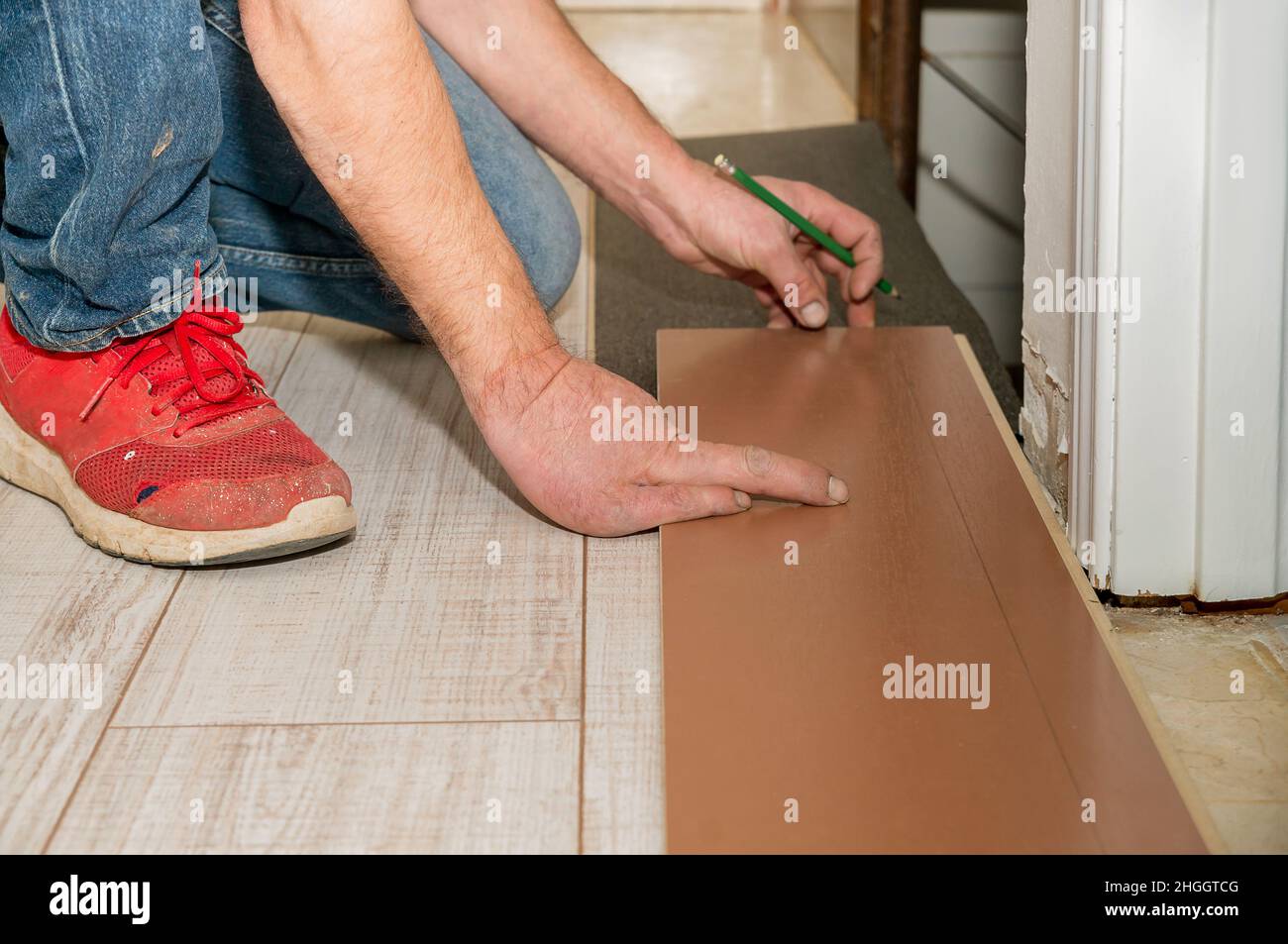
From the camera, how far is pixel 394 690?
99 cm

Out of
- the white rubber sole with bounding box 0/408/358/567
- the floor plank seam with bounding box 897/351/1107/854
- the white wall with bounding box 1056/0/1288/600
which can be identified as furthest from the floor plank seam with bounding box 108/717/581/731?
the white wall with bounding box 1056/0/1288/600

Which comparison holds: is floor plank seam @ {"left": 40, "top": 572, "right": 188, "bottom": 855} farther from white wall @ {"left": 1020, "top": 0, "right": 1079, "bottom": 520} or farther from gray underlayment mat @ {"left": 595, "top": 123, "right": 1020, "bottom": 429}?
white wall @ {"left": 1020, "top": 0, "right": 1079, "bottom": 520}

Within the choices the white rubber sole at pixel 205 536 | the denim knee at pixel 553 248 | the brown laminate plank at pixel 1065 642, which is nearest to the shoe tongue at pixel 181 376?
the white rubber sole at pixel 205 536

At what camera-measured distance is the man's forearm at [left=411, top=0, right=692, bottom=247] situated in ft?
4.97

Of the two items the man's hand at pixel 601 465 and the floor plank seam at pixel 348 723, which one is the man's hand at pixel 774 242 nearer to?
the man's hand at pixel 601 465

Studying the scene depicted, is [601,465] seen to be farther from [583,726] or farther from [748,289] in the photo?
[748,289]

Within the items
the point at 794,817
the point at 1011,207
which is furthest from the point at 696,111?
the point at 794,817

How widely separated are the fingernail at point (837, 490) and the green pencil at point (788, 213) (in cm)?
44

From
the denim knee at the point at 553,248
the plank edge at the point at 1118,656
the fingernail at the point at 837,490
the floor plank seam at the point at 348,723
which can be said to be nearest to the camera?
the plank edge at the point at 1118,656

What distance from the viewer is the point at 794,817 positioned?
32.8 inches

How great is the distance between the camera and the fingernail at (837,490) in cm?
121

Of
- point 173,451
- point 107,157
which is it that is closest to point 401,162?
point 107,157
